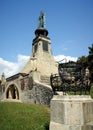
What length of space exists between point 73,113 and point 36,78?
48.0ft

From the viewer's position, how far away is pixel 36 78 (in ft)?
62.9

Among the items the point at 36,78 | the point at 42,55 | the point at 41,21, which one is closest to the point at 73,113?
the point at 36,78

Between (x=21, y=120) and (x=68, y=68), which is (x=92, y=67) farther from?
(x=68, y=68)

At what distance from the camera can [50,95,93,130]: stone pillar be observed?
184 inches

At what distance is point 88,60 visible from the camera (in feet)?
94.4

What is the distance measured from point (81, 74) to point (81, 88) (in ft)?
1.67

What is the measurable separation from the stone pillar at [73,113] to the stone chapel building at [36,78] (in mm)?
9267

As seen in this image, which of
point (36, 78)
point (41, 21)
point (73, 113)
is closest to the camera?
point (73, 113)

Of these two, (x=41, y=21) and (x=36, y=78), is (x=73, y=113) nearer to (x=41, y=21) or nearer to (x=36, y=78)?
(x=36, y=78)

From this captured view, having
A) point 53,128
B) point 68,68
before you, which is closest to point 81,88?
point 68,68

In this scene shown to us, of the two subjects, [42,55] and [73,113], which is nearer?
[73,113]

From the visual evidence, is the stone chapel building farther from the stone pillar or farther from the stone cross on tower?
the stone pillar

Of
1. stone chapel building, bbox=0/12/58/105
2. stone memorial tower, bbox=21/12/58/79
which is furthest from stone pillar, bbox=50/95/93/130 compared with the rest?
stone memorial tower, bbox=21/12/58/79

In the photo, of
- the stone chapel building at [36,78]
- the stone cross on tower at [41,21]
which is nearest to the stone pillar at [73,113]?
the stone chapel building at [36,78]
